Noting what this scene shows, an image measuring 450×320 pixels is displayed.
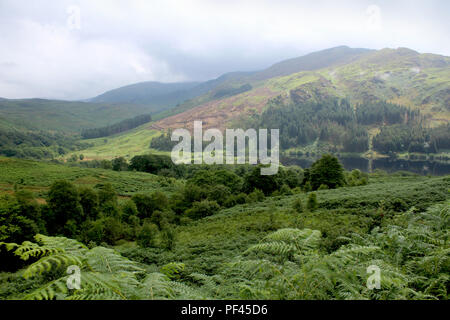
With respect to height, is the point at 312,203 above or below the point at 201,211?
above

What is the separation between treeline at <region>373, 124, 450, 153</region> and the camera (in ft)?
411

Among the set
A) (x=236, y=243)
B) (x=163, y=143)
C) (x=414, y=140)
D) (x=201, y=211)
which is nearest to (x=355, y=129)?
(x=414, y=140)

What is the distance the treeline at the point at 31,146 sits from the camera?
131750 millimetres

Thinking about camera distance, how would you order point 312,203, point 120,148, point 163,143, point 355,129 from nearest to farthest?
point 312,203
point 355,129
point 163,143
point 120,148

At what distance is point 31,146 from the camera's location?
156 metres

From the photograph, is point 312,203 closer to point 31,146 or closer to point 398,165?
point 398,165

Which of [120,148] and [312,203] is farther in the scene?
[120,148]

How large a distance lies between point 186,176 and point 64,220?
6114cm

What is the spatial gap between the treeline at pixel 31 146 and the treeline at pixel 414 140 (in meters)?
186

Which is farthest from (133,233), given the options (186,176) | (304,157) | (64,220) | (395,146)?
(395,146)

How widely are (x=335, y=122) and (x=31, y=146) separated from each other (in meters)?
199

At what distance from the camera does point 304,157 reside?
136500 millimetres

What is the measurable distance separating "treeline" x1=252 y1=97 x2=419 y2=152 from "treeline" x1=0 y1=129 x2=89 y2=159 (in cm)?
13170

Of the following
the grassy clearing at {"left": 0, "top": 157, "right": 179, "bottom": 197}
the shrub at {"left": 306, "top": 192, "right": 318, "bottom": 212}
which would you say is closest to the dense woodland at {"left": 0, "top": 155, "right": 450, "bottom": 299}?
the shrub at {"left": 306, "top": 192, "right": 318, "bottom": 212}
